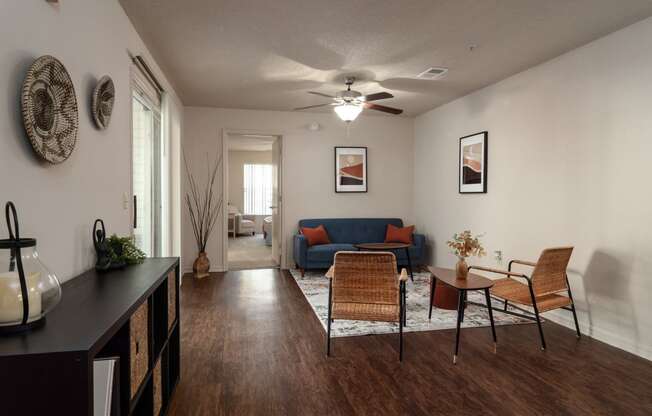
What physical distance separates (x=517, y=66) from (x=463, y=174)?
157cm

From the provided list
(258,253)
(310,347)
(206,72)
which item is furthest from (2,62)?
(258,253)

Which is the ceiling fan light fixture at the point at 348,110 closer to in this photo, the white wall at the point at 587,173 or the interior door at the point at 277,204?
the white wall at the point at 587,173

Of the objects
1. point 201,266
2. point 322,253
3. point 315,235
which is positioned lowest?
point 201,266

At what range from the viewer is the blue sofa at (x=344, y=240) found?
5.53 metres

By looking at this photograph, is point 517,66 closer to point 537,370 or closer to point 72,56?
point 537,370

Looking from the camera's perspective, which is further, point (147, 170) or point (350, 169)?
point (350, 169)

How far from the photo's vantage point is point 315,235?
579cm

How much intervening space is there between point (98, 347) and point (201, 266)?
4.63 m

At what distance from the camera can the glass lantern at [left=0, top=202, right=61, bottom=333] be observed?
1.10 m

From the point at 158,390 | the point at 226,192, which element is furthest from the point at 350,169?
the point at 158,390

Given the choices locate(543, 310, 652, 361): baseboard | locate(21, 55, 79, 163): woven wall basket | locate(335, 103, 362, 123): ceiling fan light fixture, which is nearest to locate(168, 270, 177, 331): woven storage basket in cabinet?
locate(21, 55, 79, 163): woven wall basket

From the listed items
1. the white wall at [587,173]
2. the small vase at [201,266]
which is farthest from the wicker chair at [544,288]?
the small vase at [201,266]

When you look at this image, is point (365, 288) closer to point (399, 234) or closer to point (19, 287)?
point (19, 287)

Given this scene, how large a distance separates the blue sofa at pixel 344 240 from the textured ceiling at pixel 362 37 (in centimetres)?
226
